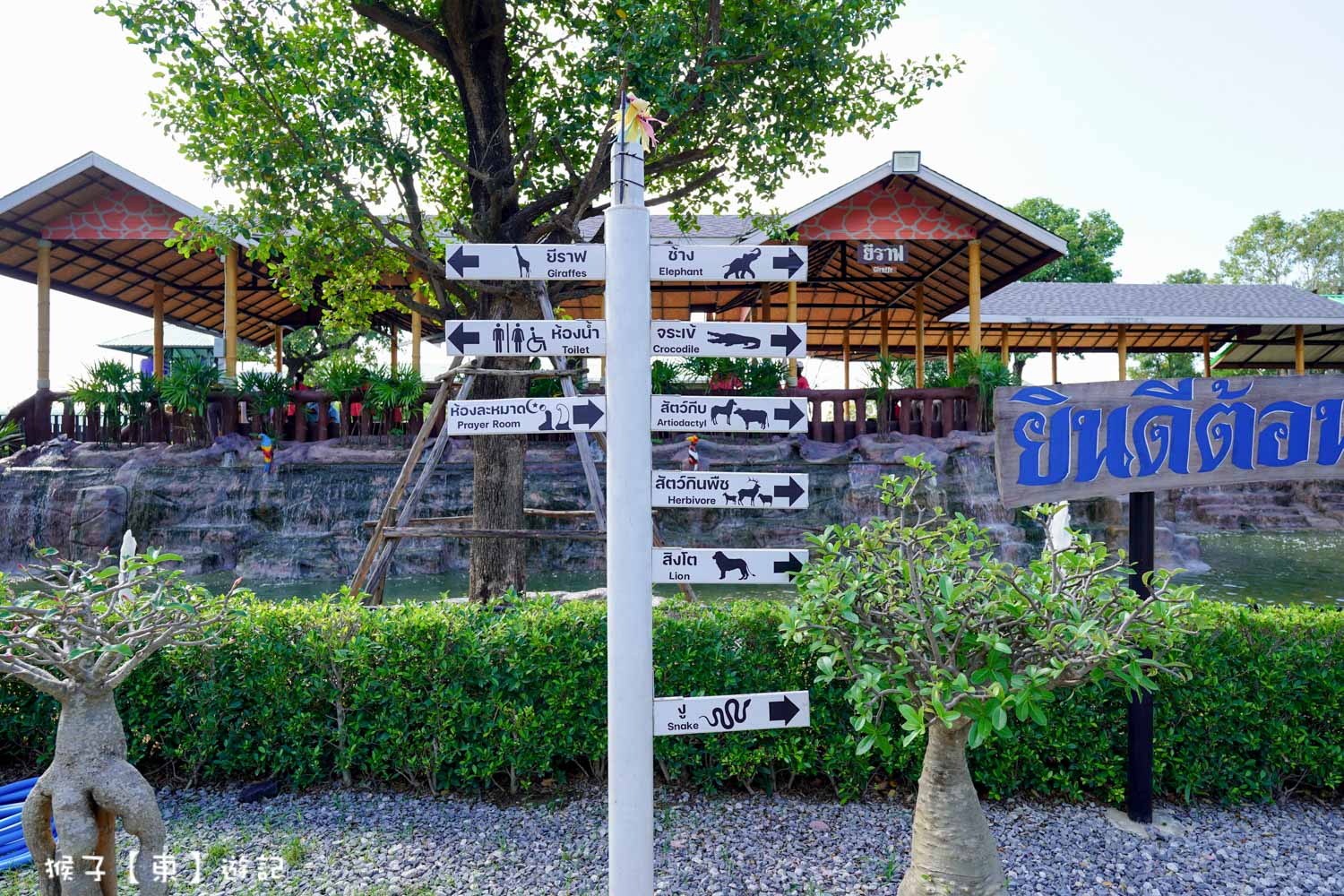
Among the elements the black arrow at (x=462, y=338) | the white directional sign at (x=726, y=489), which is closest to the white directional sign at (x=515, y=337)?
the black arrow at (x=462, y=338)

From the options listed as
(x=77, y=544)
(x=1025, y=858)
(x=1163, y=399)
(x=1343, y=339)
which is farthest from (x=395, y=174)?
(x=1343, y=339)

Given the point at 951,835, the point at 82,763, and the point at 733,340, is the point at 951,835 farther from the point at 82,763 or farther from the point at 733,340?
the point at 82,763

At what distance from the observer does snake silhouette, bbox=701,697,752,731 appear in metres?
2.82

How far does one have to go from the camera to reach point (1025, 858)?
12.0ft

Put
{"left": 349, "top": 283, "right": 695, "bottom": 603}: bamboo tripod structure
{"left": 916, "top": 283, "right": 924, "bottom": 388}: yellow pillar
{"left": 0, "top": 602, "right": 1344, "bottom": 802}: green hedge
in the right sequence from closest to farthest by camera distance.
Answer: {"left": 0, "top": 602, "right": 1344, "bottom": 802}: green hedge → {"left": 349, "top": 283, "right": 695, "bottom": 603}: bamboo tripod structure → {"left": 916, "top": 283, "right": 924, "bottom": 388}: yellow pillar

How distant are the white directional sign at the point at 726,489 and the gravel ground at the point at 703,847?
181 centimetres

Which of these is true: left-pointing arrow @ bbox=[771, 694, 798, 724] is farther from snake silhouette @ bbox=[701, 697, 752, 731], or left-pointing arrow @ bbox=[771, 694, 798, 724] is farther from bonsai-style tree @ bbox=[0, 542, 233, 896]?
bonsai-style tree @ bbox=[0, 542, 233, 896]

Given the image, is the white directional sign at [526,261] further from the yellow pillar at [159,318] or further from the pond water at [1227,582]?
the yellow pillar at [159,318]

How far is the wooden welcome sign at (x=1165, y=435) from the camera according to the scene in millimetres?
3898

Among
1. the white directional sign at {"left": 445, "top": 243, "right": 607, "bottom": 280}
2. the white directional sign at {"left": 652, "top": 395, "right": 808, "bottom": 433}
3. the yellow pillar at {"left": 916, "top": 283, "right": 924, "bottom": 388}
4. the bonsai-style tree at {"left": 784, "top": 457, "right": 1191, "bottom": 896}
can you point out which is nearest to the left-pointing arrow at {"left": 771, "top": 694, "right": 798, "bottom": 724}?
the bonsai-style tree at {"left": 784, "top": 457, "right": 1191, "bottom": 896}

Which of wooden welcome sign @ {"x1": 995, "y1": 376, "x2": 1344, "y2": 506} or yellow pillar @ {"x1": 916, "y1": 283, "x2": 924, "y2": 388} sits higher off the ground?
yellow pillar @ {"x1": 916, "y1": 283, "x2": 924, "y2": 388}

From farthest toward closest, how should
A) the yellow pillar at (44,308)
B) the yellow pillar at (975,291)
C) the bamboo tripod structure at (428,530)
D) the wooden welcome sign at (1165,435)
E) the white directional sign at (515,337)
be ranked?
Answer: the yellow pillar at (975,291)
the yellow pillar at (44,308)
the bamboo tripod structure at (428,530)
the wooden welcome sign at (1165,435)
the white directional sign at (515,337)

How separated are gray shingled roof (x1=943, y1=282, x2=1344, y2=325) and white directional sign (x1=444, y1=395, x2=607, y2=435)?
20.3 m

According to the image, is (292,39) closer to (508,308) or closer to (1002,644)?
(508,308)
